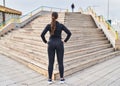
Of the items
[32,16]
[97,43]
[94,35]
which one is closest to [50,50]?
[97,43]

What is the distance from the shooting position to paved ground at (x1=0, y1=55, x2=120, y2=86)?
446cm

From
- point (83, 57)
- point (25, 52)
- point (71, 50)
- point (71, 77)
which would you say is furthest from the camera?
point (25, 52)

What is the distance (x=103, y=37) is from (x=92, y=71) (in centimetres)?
438

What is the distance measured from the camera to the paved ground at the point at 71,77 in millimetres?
4465

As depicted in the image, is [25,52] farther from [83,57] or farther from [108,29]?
[108,29]

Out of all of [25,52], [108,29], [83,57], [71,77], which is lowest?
[71,77]

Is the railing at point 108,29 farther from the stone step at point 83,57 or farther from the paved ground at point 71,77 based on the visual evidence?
the paved ground at point 71,77

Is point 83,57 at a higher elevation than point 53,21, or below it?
below

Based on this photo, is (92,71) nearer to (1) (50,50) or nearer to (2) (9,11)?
(1) (50,50)

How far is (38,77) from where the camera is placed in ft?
16.1

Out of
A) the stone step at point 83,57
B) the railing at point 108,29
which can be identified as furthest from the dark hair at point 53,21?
the railing at point 108,29

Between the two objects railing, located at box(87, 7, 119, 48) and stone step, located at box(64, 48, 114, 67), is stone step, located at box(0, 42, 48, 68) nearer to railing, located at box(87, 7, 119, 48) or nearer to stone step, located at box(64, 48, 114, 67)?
stone step, located at box(64, 48, 114, 67)

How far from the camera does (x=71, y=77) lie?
496 cm

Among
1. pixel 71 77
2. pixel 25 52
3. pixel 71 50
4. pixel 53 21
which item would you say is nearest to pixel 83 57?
pixel 71 50
